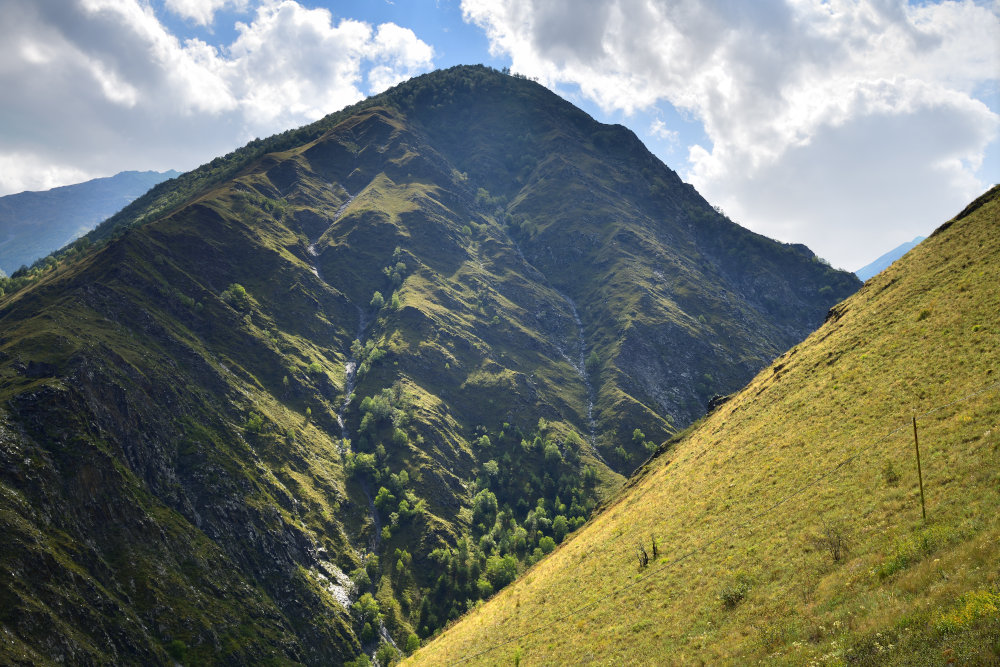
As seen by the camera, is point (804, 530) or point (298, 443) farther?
point (298, 443)

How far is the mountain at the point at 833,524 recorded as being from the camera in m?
22.3

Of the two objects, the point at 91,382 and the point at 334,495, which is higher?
the point at 91,382

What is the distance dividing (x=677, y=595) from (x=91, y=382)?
111 m

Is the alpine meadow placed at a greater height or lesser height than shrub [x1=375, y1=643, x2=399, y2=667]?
greater

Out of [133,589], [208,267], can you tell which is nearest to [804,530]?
[133,589]

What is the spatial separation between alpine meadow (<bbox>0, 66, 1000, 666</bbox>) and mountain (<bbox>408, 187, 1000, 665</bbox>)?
0.22m

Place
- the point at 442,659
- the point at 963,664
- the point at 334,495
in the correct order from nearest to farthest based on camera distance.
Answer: the point at 963,664, the point at 442,659, the point at 334,495

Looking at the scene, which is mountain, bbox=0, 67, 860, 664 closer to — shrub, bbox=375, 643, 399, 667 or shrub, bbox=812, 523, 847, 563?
shrub, bbox=375, 643, 399, 667

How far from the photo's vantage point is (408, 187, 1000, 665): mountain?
22.3 m

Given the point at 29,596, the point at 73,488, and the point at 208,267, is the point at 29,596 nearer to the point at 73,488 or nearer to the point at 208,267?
the point at 73,488

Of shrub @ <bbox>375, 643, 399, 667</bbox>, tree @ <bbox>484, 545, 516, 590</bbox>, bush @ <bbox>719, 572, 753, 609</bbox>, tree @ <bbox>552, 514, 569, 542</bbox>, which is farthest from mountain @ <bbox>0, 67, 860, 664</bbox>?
bush @ <bbox>719, 572, 753, 609</bbox>

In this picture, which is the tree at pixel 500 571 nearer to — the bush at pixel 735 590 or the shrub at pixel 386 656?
the shrub at pixel 386 656

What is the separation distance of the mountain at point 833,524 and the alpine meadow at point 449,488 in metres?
0.22

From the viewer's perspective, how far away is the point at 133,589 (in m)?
74.3
